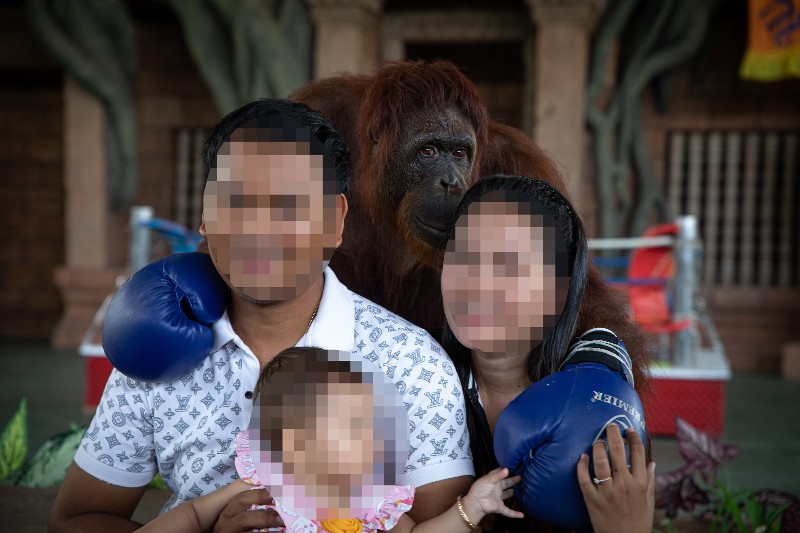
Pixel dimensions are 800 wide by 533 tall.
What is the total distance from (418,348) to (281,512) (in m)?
0.37

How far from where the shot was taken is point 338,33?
6320 millimetres

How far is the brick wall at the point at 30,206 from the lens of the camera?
8.65 metres

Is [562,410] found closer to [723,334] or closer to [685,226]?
[685,226]

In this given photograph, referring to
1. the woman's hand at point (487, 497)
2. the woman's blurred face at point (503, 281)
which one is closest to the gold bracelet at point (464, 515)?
the woman's hand at point (487, 497)

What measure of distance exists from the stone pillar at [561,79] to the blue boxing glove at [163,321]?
17.2 feet

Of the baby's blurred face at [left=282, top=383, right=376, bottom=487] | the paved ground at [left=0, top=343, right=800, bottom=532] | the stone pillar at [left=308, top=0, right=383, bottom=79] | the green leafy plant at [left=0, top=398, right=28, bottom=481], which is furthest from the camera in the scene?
the stone pillar at [left=308, top=0, right=383, bottom=79]

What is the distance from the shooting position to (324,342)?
136 cm

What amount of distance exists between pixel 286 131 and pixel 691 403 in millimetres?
3398

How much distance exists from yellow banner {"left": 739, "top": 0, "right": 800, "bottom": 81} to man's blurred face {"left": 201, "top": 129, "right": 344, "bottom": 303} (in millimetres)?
5730

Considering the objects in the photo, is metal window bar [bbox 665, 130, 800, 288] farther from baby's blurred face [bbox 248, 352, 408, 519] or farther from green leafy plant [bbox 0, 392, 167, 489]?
baby's blurred face [bbox 248, 352, 408, 519]

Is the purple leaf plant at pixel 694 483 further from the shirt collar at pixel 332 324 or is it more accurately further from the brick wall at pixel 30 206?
the brick wall at pixel 30 206

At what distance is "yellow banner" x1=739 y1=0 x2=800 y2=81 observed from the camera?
6.05m

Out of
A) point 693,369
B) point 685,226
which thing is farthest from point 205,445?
point 685,226

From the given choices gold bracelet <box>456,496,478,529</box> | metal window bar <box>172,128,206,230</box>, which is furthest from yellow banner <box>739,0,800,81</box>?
gold bracelet <box>456,496,478,529</box>
